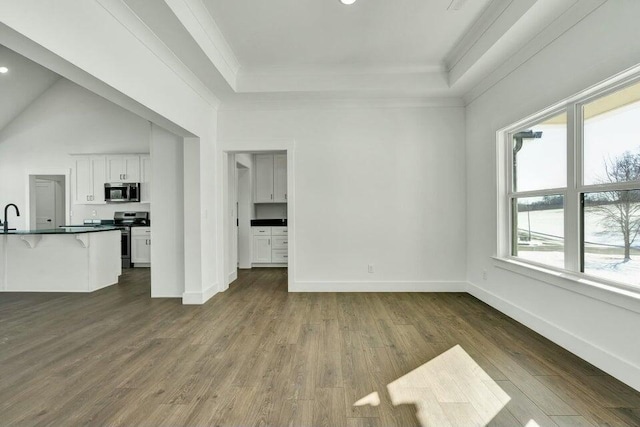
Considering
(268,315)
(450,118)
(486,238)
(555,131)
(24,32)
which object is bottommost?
(268,315)

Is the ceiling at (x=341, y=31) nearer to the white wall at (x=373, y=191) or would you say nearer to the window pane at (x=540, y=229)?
the white wall at (x=373, y=191)

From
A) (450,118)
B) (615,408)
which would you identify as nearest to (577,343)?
A: (615,408)

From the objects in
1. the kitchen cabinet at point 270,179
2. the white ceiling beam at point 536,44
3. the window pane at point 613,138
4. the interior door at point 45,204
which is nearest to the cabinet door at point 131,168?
the kitchen cabinet at point 270,179

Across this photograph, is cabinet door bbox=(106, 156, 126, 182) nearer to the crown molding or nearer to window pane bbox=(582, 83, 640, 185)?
the crown molding

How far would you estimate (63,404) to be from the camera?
189cm

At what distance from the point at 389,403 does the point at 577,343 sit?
5.68 ft

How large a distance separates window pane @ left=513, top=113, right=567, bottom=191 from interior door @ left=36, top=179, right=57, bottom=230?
440 inches

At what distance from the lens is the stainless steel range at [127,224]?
21.5ft

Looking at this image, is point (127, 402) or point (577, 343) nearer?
point (127, 402)

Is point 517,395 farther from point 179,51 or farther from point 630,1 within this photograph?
point 179,51

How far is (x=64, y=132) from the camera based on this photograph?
6770mm

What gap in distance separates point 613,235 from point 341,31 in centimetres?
303

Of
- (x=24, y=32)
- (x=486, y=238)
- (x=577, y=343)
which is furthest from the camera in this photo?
(x=486, y=238)

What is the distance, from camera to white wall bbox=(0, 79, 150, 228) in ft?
22.1
